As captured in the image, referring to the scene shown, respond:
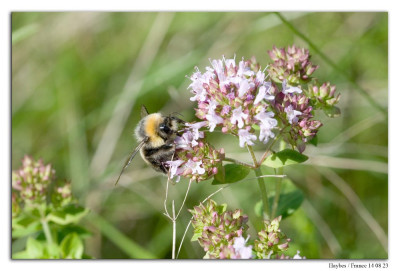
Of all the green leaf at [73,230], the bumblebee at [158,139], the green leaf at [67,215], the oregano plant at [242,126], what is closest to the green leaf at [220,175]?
the oregano plant at [242,126]

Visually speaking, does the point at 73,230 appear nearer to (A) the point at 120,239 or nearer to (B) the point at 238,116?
(A) the point at 120,239

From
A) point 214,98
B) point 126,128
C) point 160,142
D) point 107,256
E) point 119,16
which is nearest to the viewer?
point 214,98

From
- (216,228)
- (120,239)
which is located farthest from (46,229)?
(216,228)

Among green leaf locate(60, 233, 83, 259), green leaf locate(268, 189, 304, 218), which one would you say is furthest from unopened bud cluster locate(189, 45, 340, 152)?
green leaf locate(60, 233, 83, 259)

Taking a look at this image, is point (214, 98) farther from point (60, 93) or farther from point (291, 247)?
point (60, 93)

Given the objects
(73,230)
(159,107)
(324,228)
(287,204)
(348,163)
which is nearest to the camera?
(287,204)
